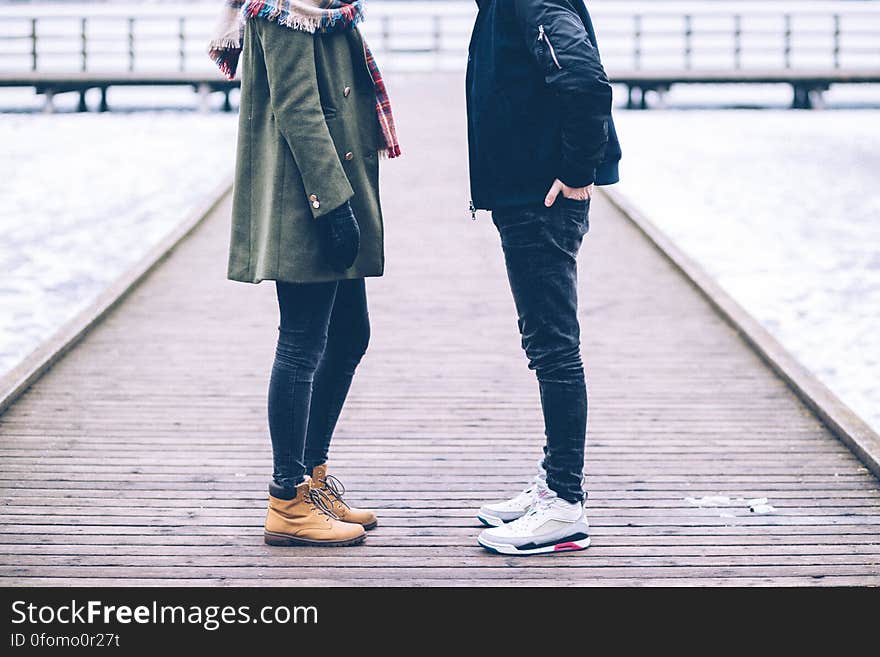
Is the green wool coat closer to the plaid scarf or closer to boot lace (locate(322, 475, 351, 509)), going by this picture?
the plaid scarf

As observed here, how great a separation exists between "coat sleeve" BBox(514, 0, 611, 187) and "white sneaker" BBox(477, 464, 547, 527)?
92 cm

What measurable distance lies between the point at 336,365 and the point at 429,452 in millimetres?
827

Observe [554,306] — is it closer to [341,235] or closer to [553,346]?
[553,346]

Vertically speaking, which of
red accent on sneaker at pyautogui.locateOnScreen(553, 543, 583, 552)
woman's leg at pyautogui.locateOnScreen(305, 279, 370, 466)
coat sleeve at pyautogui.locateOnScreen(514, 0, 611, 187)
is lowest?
red accent on sneaker at pyautogui.locateOnScreen(553, 543, 583, 552)

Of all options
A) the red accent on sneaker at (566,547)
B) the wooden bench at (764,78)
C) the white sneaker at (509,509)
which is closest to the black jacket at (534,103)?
the white sneaker at (509,509)

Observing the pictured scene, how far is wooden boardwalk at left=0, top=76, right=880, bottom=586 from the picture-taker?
2791 millimetres

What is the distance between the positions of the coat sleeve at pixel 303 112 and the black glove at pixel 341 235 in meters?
0.03

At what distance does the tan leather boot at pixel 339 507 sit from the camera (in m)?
3.01

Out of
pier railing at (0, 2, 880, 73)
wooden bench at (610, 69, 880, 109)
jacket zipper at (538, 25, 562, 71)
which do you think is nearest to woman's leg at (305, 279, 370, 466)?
jacket zipper at (538, 25, 562, 71)

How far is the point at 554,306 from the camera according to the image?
9.29 feet

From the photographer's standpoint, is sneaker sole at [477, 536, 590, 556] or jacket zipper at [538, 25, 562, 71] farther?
sneaker sole at [477, 536, 590, 556]

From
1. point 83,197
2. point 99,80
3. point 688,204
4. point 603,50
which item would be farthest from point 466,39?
point 83,197

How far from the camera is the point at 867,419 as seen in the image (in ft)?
14.0

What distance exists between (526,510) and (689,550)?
1.47ft
